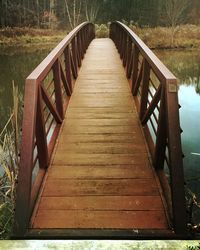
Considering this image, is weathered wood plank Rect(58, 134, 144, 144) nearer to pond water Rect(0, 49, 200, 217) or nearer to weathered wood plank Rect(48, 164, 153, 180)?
weathered wood plank Rect(48, 164, 153, 180)

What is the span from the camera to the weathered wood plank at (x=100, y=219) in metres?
3.09

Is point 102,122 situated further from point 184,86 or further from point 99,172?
point 184,86

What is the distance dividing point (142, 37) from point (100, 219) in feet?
74.6

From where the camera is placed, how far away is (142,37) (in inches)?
977

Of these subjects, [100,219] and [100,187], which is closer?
[100,219]

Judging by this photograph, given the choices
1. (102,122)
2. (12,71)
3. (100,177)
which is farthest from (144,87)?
(12,71)

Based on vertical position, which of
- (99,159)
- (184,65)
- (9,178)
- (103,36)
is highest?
(103,36)

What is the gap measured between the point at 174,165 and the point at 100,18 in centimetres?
3160

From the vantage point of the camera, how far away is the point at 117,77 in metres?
7.62

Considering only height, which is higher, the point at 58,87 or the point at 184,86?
the point at 58,87

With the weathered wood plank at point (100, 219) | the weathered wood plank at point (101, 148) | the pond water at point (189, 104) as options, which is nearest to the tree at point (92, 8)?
the pond water at point (189, 104)

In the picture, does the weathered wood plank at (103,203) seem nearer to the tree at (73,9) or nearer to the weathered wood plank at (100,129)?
the weathered wood plank at (100,129)

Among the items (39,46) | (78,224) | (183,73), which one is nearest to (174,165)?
(78,224)

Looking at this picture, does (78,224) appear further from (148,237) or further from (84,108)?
(84,108)
